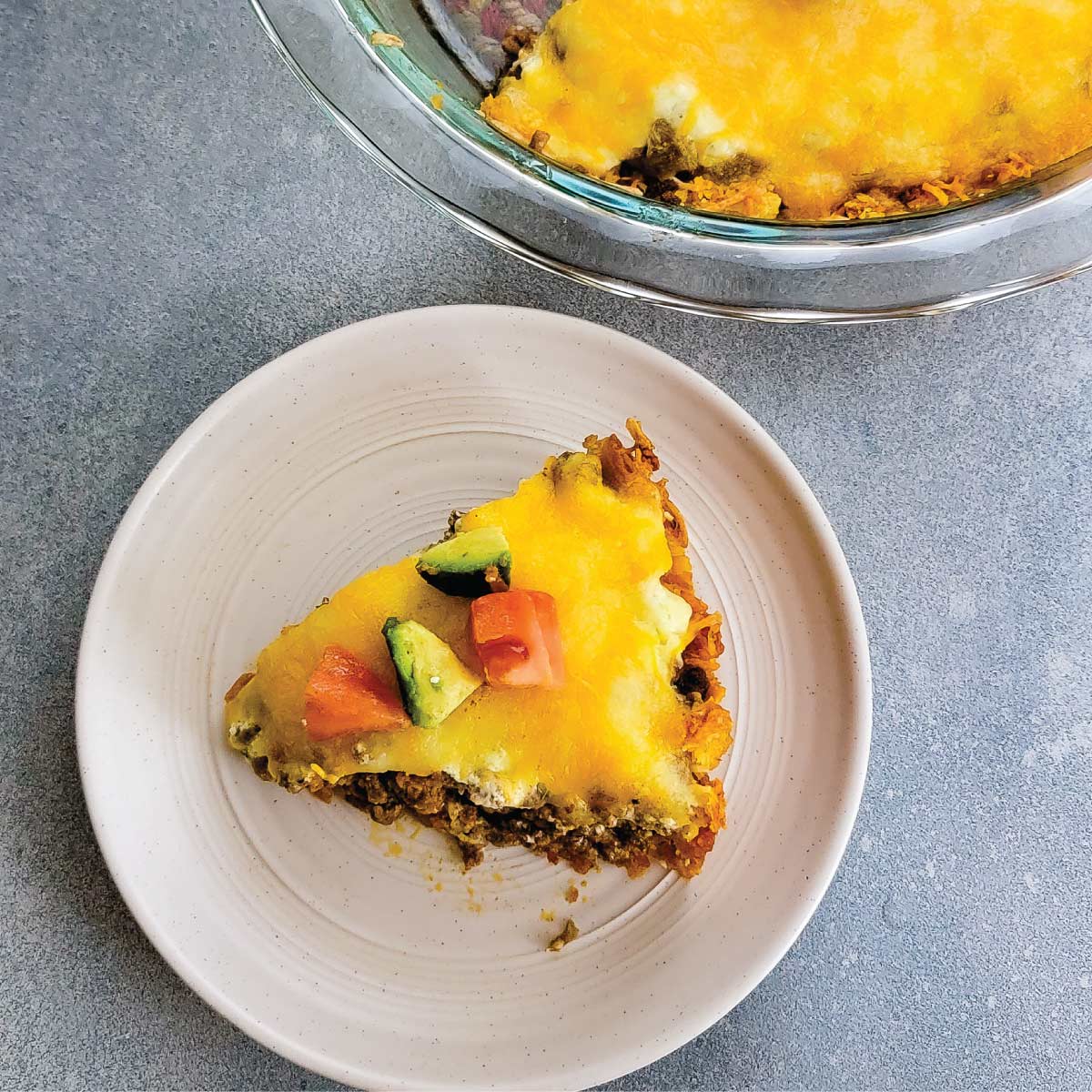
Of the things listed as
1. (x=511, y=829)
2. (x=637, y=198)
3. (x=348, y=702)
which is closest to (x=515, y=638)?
(x=348, y=702)

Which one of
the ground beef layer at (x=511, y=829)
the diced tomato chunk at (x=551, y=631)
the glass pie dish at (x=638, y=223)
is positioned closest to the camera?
the glass pie dish at (x=638, y=223)

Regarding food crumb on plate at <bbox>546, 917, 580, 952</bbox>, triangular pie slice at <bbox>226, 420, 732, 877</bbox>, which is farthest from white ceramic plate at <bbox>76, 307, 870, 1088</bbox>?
triangular pie slice at <bbox>226, 420, 732, 877</bbox>

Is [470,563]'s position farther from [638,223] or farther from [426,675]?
[638,223]

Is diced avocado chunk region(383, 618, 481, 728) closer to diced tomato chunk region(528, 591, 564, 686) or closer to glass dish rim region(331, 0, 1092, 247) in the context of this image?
diced tomato chunk region(528, 591, 564, 686)

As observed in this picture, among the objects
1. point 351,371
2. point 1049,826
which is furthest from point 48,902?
point 1049,826

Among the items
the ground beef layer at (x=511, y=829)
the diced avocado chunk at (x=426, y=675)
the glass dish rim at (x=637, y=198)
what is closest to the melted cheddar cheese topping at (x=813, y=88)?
the glass dish rim at (x=637, y=198)

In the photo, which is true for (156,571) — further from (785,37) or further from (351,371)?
(785,37)

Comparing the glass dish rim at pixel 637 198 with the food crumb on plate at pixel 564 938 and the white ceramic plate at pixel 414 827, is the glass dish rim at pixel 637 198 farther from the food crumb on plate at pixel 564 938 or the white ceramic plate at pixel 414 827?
the food crumb on plate at pixel 564 938
